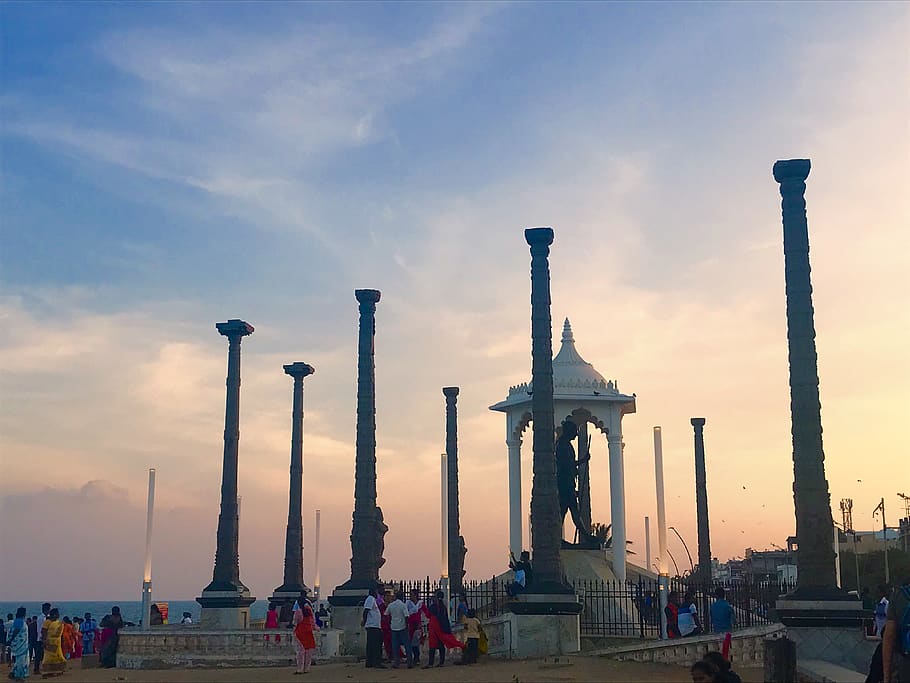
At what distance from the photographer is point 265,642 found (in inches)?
963

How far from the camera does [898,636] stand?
34.8 ft

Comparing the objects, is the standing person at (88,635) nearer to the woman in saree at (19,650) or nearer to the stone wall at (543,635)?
the woman in saree at (19,650)

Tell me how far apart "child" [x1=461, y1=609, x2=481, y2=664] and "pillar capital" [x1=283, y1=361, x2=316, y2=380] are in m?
18.1

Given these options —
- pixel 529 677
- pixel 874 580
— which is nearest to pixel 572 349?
pixel 529 677

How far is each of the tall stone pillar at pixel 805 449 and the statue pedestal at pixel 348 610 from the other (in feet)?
40.5

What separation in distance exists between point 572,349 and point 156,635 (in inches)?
719

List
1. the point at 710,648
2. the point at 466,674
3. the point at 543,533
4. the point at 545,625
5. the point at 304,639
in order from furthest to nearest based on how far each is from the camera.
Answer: the point at 543,533, the point at 545,625, the point at 304,639, the point at 710,648, the point at 466,674

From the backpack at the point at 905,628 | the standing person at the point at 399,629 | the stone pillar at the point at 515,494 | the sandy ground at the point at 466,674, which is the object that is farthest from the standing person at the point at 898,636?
the stone pillar at the point at 515,494

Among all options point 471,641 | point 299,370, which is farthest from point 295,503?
point 471,641

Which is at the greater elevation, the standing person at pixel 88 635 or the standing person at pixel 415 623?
the standing person at pixel 415 623

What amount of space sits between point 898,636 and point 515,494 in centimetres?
2470

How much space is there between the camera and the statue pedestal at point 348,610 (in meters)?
27.4

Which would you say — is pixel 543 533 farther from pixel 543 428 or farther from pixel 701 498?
pixel 701 498

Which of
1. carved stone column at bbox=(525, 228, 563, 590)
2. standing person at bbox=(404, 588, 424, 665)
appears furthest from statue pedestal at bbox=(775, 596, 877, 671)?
standing person at bbox=(404, 588, 424, 665)
